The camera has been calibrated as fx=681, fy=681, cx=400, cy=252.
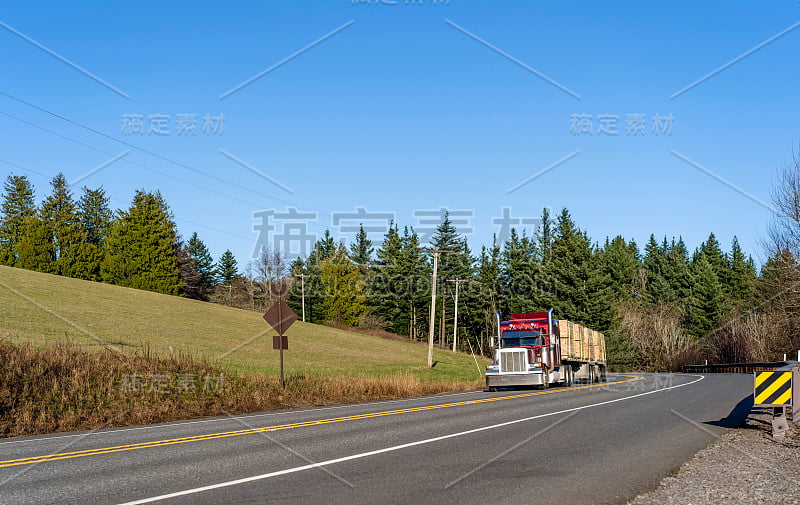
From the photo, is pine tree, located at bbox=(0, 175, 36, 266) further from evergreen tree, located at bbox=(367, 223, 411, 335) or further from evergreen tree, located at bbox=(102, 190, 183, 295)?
evergreen tree, located at bbox=(367, 223, 411, 335)

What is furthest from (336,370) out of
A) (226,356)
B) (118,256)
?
(118,256)

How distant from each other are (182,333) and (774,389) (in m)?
43.4

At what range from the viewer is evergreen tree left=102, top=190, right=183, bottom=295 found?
82188 mm

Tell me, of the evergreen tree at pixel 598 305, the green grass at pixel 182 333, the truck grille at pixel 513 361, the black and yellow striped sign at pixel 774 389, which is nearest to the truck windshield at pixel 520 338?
the truck grille at pixel 513 361

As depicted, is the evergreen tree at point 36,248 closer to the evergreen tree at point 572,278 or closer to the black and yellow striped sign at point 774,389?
the evergreen tree at point 572,278

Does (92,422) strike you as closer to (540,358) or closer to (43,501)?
(43,501)

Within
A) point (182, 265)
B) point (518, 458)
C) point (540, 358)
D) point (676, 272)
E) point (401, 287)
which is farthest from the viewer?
point (676, 272)

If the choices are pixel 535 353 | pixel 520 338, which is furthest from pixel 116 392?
pixel 520 338

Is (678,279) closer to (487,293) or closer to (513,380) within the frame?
(487,293)

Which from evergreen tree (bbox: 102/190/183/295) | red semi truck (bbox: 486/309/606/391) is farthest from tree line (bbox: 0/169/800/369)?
red semi truck (bbox: 486/309/606/391)

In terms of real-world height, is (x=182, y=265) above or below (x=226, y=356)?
above

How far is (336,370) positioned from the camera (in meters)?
43.1

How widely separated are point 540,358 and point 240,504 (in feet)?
86.1

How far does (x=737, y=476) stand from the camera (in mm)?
9125
